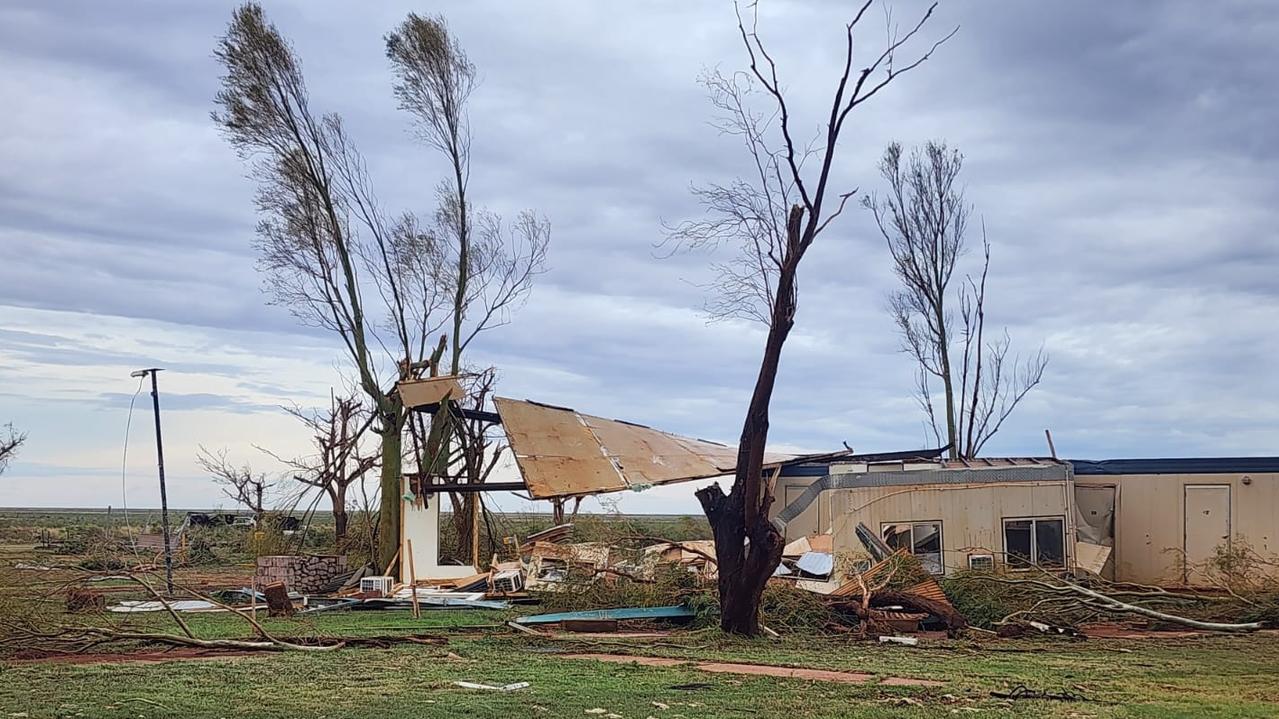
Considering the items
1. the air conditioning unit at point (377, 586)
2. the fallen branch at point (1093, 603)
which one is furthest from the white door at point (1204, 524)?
the air conditioning unit at point (377, 586)

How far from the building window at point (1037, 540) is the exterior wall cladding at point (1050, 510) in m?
0.02

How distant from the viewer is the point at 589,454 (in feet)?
74.3

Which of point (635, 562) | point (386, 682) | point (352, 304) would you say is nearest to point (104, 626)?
point (386, 682)

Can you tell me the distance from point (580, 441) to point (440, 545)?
4941mm

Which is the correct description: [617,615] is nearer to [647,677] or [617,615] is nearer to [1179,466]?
[647,677]

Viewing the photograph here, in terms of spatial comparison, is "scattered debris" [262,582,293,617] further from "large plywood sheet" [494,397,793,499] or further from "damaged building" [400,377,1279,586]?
"large plywood sheet" [494,397,793,499]

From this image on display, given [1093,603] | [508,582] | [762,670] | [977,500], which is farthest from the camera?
[508,582]

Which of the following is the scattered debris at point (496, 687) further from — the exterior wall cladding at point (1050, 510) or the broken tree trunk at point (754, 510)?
the exterior wall cladding at point (1050, 510)

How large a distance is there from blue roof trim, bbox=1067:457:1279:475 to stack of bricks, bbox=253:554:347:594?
14638 millimetres

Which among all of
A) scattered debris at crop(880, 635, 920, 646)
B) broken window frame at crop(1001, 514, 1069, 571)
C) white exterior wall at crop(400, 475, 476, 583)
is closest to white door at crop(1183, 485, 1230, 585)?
broken window frame at crop(1001, 514, 1069, 571)

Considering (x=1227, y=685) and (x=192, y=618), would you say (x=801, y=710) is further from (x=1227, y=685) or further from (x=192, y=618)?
(x=192, y=618)

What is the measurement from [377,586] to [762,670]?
442 inches

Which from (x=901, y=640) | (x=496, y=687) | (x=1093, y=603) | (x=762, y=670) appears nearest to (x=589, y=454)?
(x=901, y=640)

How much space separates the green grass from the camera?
864 cm
